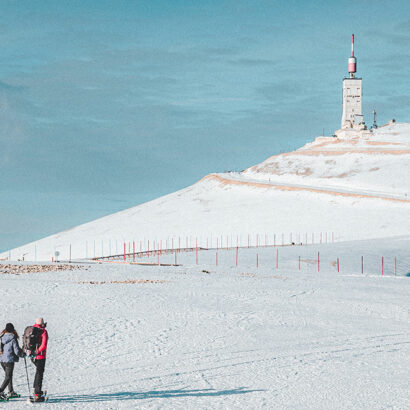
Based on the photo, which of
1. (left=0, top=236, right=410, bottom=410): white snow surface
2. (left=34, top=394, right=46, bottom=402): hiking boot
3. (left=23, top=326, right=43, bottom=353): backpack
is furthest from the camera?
(left=0, top=236, right=410, bottom=410): white snow surface

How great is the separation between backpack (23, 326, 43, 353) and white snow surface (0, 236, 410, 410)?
1.72m

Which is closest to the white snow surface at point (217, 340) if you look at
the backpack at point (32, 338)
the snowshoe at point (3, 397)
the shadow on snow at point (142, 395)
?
the shadow on snow at point (142, 395)

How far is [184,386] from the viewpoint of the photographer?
15773 millimetres

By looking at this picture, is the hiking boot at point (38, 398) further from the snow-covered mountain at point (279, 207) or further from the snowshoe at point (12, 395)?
the snow-covered mountain at point (279, 207)

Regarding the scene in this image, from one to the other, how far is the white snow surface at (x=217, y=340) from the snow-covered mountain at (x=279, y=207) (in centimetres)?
4530

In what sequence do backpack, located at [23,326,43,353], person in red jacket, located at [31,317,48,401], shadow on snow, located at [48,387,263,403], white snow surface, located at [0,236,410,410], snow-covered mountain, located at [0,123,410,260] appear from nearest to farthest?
backpack, located at [23,326,43,353]
person in red jacket, located at [31,317,48,401]
shadow on snow, located at [48,387,263,403]
white snow surface, located at [0,236,410,410]
snow-covered mountain, located at [0,123,410,260]

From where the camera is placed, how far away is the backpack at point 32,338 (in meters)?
13.2

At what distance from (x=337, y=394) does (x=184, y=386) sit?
12.7ft

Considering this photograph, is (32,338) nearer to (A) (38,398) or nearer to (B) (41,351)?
(B) (41,351)

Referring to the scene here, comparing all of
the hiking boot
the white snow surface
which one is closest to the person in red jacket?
the hiking boot

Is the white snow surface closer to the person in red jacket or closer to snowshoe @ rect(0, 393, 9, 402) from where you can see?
snowshoe @ rect(0, 393, 9, 402)

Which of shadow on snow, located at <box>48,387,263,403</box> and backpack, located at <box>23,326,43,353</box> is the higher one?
backpack, located at <box>23,326,43,353</box>

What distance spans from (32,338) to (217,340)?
31.1 feet

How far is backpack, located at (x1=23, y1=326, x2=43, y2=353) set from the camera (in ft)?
43.4
